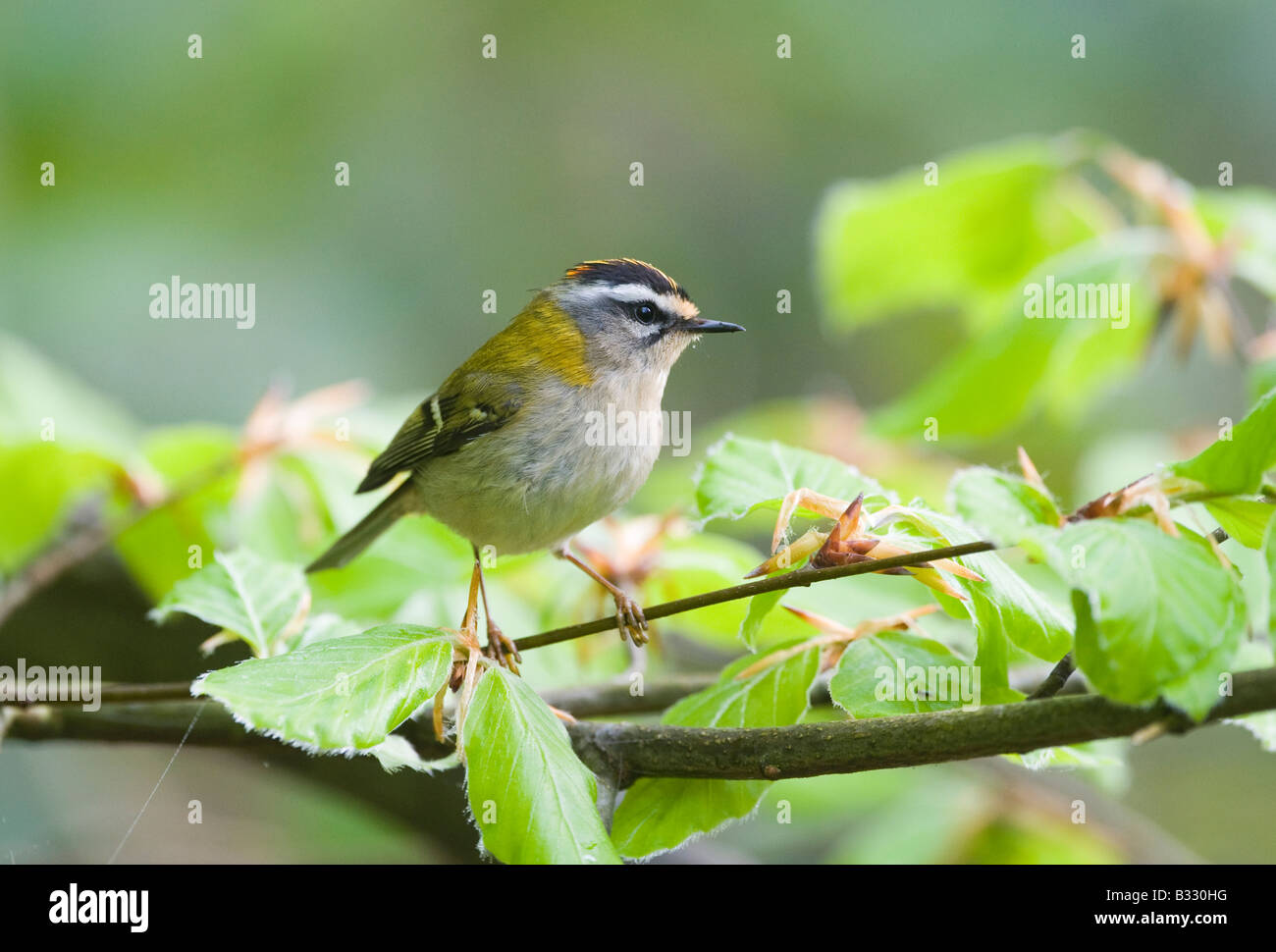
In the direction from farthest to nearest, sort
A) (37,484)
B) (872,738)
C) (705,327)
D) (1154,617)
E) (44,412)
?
(705,327) < (44,412) < (37,484) < (872,738) < (1154,617)

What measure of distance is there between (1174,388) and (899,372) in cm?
132

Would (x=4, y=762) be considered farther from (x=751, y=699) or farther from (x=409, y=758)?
(x=751, y=699)

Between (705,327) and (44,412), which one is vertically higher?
(705,327)

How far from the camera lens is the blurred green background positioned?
4.88 meters

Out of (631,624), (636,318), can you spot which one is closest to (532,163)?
(636,318)

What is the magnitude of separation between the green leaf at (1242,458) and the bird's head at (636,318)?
5.21 ft

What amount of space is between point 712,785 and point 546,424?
44.8 inches

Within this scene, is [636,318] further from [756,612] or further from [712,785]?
[712,785]

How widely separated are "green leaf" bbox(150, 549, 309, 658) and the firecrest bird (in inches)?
14.9

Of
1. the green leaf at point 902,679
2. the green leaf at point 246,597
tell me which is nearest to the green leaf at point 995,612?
the green leaf at point 902,679

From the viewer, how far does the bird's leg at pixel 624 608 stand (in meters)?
1.93

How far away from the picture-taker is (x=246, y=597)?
1729 mm

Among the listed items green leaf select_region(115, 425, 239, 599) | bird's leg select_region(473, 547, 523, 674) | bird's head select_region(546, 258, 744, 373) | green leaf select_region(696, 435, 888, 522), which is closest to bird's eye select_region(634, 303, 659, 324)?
bird's head select_region(546, 258, 744, 373)

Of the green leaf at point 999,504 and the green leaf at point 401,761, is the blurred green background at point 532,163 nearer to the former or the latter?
the green leaf at point 401,761
